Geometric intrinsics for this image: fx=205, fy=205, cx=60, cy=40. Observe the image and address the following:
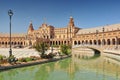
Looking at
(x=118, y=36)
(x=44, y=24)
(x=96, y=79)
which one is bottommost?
(x=96, y=79)

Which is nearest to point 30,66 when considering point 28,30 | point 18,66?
point 18,66

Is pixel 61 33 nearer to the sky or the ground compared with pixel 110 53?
nearer to the sky

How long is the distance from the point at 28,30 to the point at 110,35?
6633cm

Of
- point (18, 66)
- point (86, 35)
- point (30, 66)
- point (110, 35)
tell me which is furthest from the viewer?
point (86, 35)

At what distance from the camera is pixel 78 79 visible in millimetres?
21547

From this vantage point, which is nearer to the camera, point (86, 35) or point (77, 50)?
point (77, 50)

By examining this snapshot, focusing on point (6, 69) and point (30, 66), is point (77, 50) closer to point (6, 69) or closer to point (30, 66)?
point (30, 66)

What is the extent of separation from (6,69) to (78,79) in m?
8.82

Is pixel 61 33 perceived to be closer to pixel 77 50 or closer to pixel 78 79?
pixel 77 50

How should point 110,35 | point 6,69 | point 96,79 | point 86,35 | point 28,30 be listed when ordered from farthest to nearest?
point 28,30, point 86,35, point 110,35, point 6,69, point 96,79

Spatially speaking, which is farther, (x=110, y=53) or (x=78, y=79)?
(x=110, y=53)

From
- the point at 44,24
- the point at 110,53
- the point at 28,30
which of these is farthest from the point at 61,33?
the point at 110,53

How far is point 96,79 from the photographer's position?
21.5m

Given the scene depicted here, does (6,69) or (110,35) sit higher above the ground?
(110,35)
